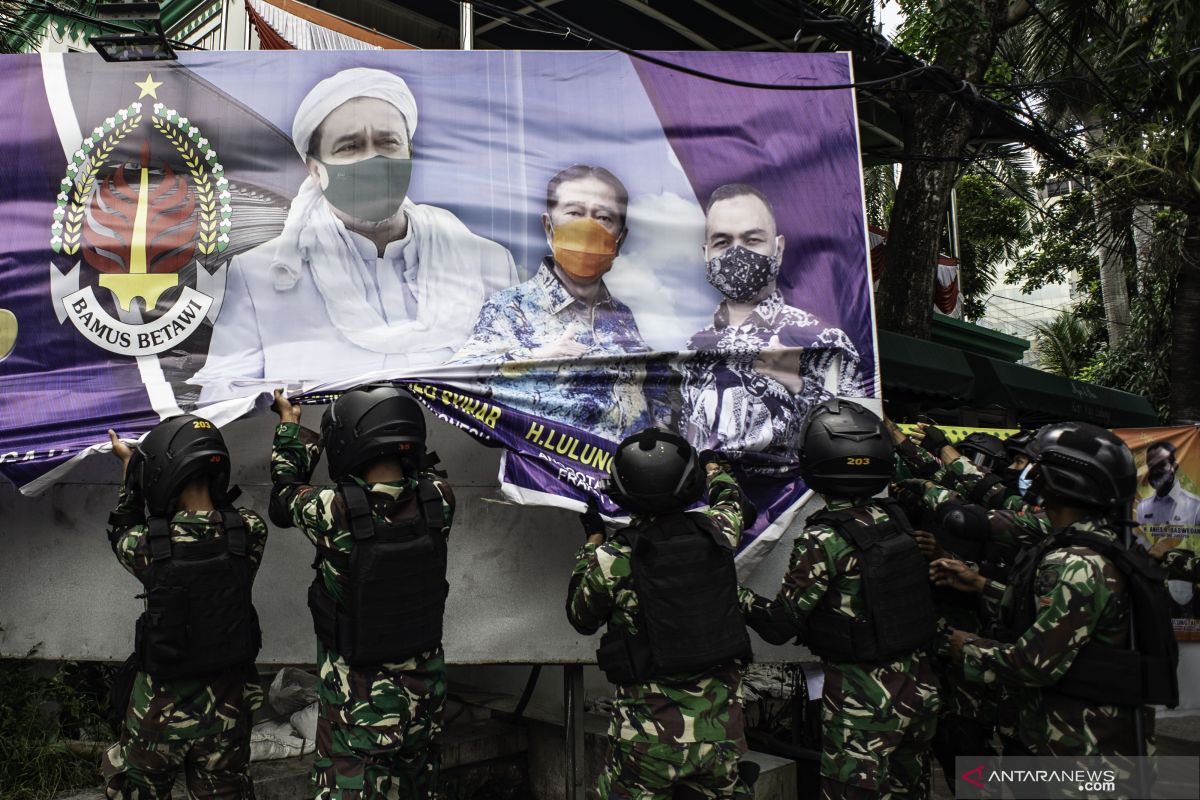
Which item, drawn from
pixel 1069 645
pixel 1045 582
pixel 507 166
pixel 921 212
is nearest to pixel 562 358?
pixel 507 166

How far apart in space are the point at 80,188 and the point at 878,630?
4.51 meters

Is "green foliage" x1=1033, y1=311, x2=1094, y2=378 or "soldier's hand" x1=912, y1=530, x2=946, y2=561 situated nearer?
"soldier's hand" x1=912, y1=530, x2=946, y2=561

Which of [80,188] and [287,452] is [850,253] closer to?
[287,452]

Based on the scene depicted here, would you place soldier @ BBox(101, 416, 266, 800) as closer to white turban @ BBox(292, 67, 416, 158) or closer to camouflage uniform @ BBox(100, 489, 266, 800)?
camouflage uniform @ BBox(100, 489, 266, 800)

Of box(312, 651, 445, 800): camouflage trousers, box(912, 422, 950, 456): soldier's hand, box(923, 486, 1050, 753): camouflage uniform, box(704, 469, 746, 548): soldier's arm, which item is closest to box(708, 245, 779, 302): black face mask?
box(704, 469, 746, 548): soldier's arm

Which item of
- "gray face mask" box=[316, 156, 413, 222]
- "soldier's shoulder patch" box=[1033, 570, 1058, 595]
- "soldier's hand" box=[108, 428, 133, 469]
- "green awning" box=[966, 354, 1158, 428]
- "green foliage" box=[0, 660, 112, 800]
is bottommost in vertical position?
"green foliage" box=[0, 660, 112, 800]

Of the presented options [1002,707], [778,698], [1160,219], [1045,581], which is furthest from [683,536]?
[1160,219]

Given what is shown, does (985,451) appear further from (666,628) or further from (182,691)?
(182,691)

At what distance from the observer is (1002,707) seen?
13.5 ft

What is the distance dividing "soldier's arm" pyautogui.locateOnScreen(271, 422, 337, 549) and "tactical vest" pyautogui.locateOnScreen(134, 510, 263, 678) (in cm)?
25

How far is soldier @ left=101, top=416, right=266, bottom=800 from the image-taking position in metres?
3.75

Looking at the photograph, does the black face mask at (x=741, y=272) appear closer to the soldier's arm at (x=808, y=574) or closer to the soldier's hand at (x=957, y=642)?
the soldier's arm at (x=808, y=574)

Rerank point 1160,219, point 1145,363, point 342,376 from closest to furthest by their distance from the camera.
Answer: point 342,376
point 1160,219
point 1145,363

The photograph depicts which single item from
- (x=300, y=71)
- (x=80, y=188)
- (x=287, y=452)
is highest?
(x=300, y=71)
